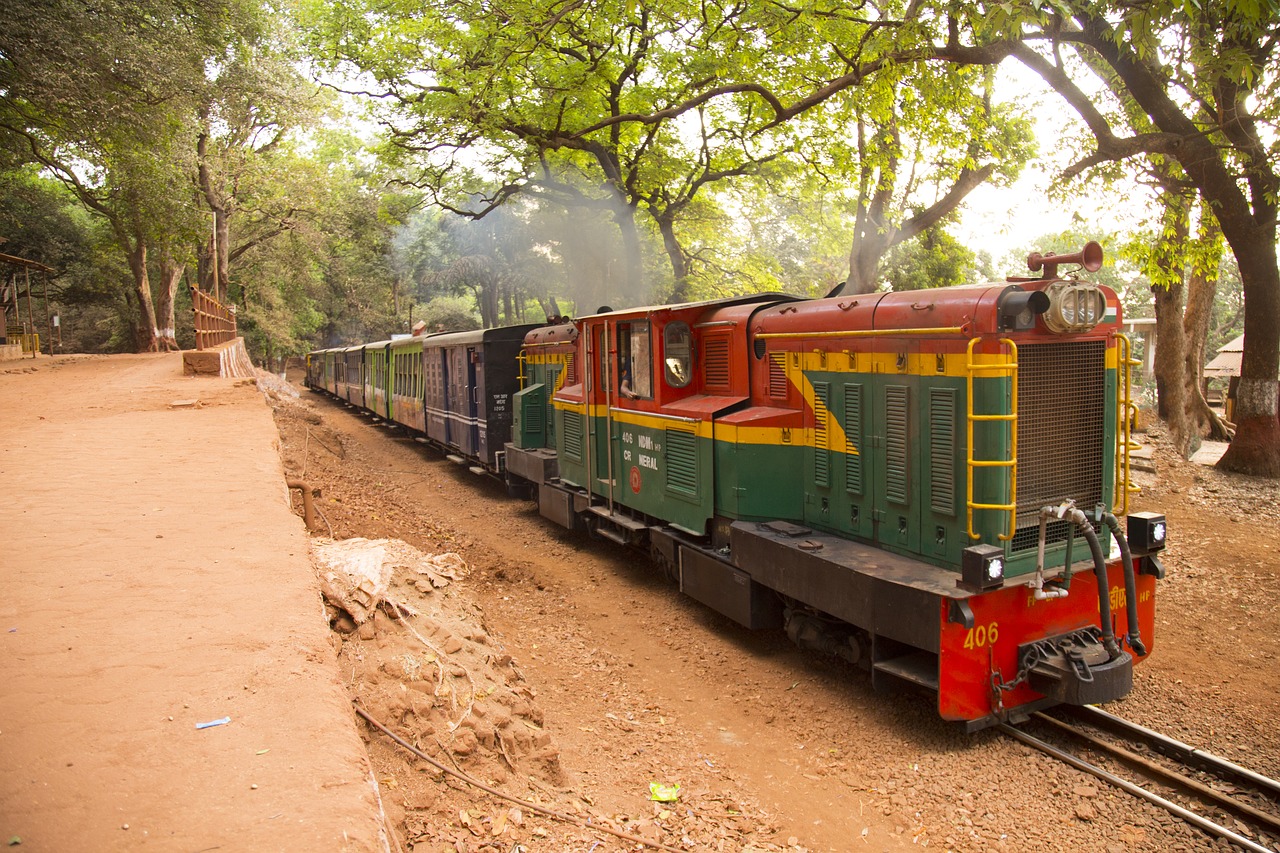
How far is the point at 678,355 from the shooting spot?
8.41 metres

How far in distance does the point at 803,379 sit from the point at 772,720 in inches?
111

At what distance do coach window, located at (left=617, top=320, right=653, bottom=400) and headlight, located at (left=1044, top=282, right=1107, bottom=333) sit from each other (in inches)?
159

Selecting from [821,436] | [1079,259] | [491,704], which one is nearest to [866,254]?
[821,436]

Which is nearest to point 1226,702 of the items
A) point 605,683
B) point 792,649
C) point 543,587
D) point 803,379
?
point 792,649

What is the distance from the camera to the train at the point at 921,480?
526 cm

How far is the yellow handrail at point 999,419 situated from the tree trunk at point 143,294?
88.0 ft

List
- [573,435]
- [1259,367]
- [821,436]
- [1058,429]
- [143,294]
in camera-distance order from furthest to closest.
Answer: [143,294] → [1259,367] → [573,435] → [821,436] → [1058,429]

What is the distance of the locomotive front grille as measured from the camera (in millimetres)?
5594

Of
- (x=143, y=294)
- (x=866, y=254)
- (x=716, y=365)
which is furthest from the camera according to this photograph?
(x=143, y=294)

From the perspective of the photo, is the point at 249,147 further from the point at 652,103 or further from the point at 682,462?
the point at 682,462

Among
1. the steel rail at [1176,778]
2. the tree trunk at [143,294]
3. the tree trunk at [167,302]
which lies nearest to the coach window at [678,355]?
the steel rail at [1176,778]

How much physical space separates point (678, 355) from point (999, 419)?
3778 millimetres

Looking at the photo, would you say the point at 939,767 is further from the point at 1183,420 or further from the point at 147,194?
the point at 147,194

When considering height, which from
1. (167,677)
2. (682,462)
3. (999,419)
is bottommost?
(167,677)
